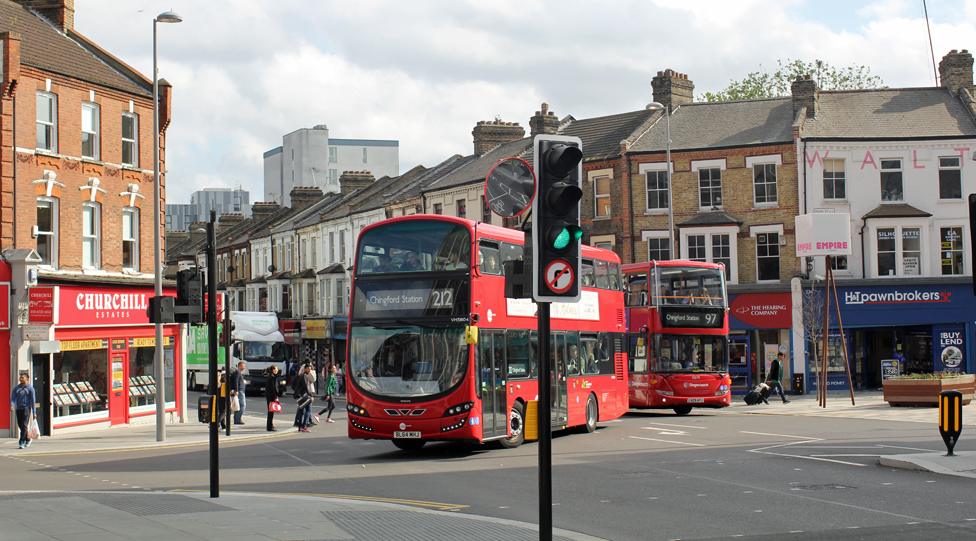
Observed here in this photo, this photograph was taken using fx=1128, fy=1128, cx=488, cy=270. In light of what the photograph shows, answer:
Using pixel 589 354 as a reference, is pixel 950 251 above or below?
above

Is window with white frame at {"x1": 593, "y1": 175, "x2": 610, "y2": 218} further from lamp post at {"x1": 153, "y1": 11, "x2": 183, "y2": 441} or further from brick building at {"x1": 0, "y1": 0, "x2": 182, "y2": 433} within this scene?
Result: lamp post at {"x1": 153, "y1": 11, "x2": 183, "y2": 441}

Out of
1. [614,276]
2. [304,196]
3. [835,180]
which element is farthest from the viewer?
[304,196]

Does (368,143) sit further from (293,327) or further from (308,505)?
(308,505)

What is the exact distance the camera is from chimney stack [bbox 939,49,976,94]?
47969 mm

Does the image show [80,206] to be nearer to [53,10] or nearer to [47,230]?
[47,230]

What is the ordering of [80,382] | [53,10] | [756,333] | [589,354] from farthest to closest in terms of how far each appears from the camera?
[756,333], [53,10], [80,382], [589,354]

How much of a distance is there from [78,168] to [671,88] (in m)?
28.6

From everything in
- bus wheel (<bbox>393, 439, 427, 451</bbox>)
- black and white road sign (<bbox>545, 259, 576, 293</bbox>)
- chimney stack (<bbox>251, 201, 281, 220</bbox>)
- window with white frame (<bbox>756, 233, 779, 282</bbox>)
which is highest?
chimney stack (<bbox>251, 201, 281, 220</bbox>)

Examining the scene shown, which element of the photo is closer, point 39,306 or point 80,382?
point 39,306

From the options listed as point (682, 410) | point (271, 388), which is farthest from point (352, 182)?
point (271, 388)

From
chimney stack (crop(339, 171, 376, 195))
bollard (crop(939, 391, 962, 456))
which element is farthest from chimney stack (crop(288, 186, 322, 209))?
bollard (crop(939, 391, 962, 456))

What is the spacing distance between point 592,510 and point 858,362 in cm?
3479

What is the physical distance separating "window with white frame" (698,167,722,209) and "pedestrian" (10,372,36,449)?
28.9 m

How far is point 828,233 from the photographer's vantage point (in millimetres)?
41500
